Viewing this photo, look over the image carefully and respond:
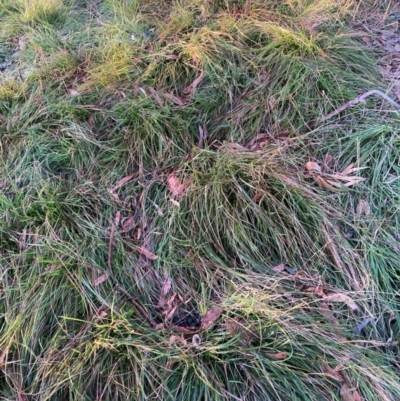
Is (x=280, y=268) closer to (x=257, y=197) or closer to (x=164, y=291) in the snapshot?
→ (x=257, y=197)

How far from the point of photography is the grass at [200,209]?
148 centimetres

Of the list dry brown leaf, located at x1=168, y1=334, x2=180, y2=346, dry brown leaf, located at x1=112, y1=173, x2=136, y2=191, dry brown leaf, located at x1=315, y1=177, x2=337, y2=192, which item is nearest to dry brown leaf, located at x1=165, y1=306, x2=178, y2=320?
dry brown leaf, located at x1=168, y1=334, x2=180, y2=346

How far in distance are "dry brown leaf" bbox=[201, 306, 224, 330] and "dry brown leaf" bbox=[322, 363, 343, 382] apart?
1.35 ft

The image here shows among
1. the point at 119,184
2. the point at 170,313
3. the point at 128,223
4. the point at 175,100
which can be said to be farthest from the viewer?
the point at 175,100

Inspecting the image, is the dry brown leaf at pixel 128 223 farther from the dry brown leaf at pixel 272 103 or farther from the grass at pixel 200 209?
the dry brown leaf at pixel 272 103

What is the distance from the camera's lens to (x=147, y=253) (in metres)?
1.79

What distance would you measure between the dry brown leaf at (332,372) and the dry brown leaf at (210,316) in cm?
41

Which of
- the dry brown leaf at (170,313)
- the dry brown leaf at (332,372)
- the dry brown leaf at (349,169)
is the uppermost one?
the dry brown leaf at (349,169)

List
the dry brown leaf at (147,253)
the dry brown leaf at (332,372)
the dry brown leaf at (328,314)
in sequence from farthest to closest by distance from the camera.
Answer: the dry brown leaf at (147,253), the dry brown leaf at (328,314), the dry brown leaf at (332,372)

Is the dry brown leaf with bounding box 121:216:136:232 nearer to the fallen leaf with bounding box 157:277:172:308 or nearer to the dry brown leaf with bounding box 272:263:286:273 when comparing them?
the fallen leaf with bounding box 157:277:172:308

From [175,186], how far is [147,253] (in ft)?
1.16

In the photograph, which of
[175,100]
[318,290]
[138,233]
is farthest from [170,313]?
[175,100]

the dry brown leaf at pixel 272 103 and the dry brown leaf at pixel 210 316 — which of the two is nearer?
the dry brown leaf at pixel 210 316

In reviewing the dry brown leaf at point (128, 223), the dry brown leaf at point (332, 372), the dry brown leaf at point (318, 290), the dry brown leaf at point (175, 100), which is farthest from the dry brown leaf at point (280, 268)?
the dry brown leaf at point (175, 100)
